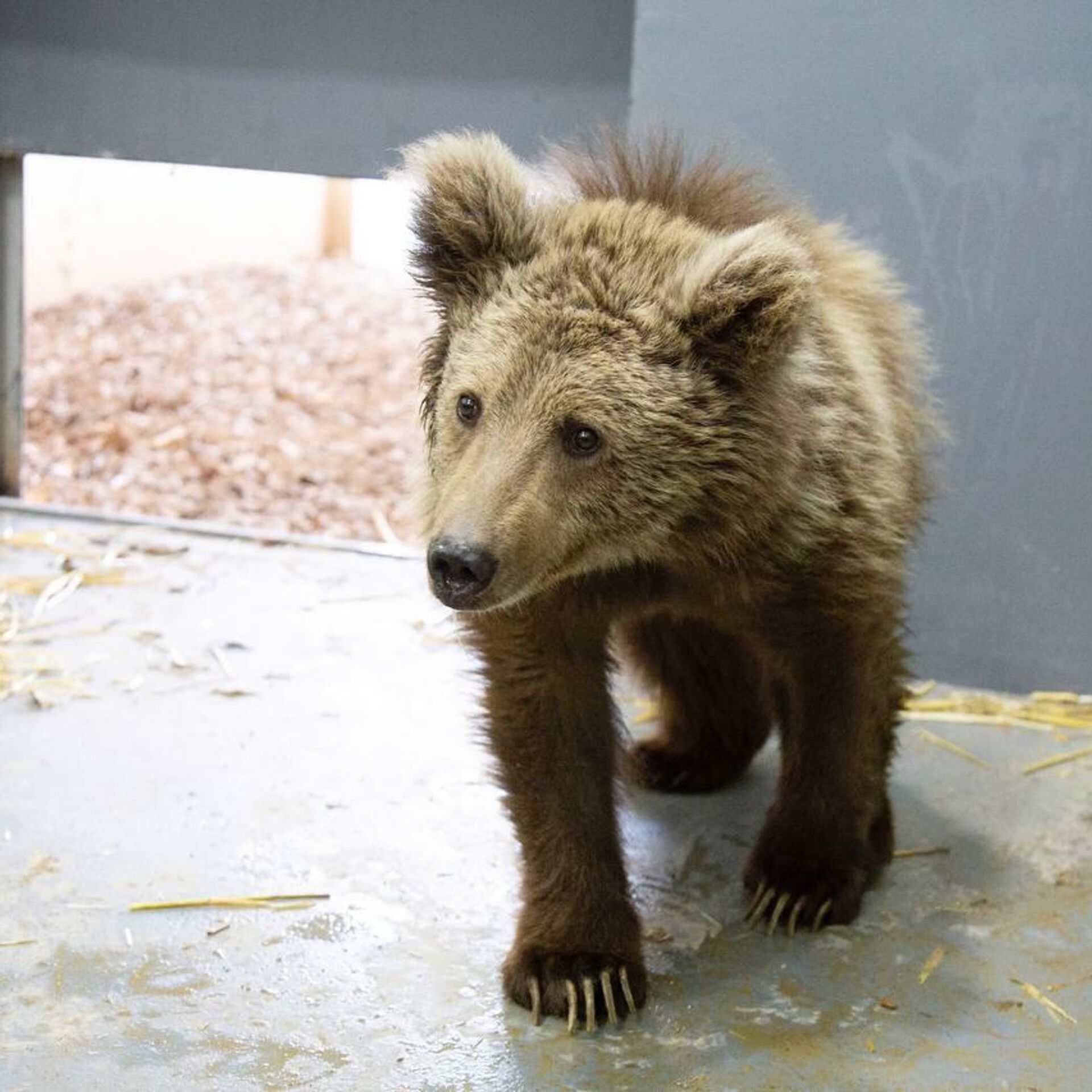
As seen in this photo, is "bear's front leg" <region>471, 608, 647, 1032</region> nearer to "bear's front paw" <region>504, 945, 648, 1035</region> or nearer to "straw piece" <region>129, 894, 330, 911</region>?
"bear's front paw" <region>504, 945, 648, 1035</region>

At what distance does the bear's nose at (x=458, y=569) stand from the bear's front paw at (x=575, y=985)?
0.93 metres

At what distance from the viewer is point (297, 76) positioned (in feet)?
20.1

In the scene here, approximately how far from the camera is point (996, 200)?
16.6 feet

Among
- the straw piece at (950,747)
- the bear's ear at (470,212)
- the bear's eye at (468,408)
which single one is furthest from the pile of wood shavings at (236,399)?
the bear's eye at (468,408)

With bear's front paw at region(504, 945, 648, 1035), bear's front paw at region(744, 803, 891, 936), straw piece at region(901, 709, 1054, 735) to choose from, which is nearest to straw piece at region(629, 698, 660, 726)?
straw piece at region(901, 709, 1054, 735)

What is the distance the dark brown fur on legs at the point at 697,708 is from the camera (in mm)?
4555

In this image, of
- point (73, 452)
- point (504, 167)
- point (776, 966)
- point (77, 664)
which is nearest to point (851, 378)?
point (504, 167)

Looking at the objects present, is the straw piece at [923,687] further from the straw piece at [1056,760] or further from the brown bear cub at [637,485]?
the brown bear cub at [637,485]

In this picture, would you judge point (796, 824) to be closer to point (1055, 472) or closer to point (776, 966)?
point (776, 966)

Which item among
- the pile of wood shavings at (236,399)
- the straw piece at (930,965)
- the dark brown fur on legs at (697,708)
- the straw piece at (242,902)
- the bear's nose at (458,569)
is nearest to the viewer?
the bear's nose at (458,569)

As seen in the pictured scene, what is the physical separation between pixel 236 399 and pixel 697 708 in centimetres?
569

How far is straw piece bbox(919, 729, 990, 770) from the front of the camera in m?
4.91

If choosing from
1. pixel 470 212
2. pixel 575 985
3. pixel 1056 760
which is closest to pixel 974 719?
pixel 1056 760

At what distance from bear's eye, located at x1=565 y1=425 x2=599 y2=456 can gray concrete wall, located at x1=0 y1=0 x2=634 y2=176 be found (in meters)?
3.03
